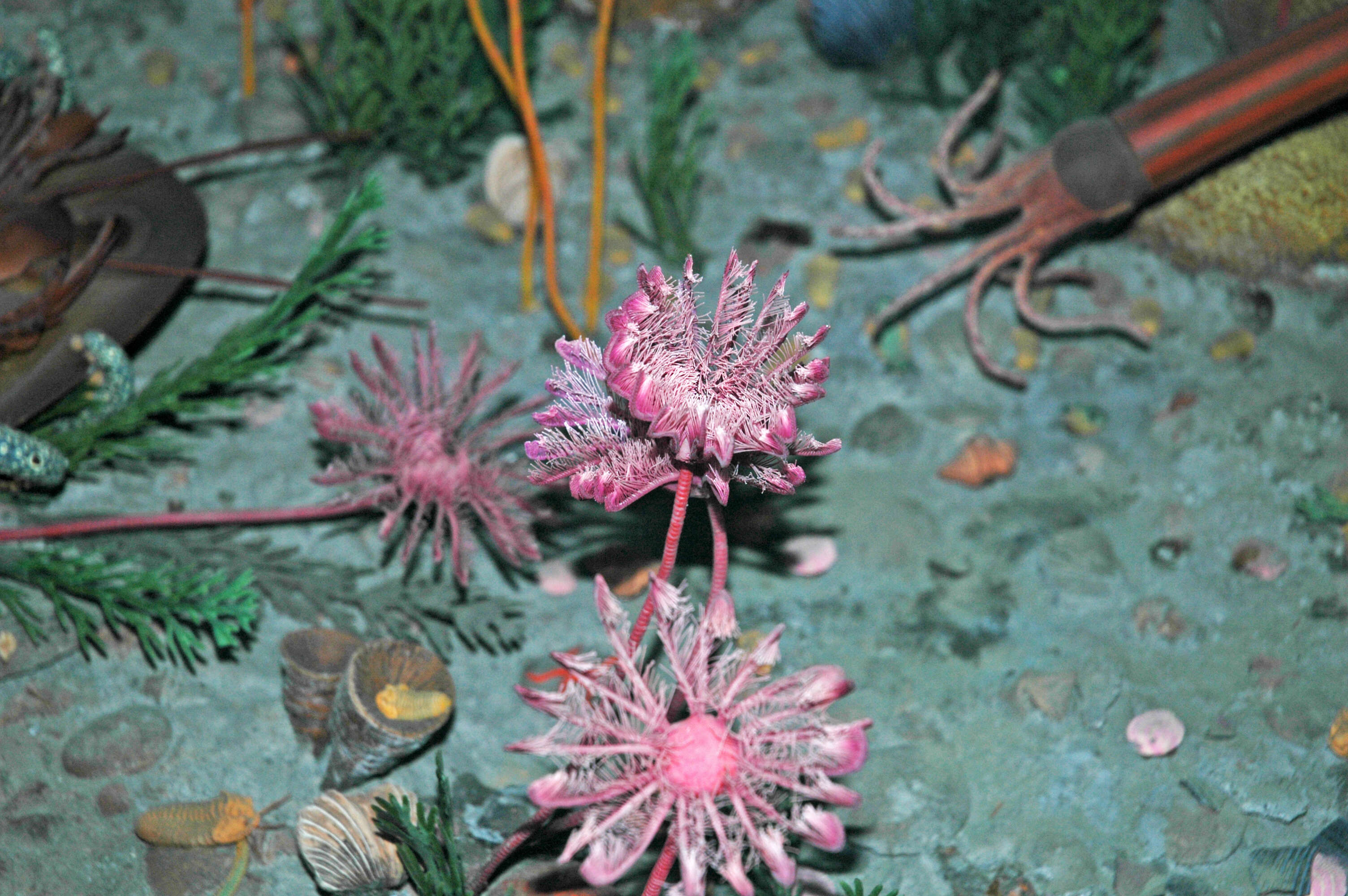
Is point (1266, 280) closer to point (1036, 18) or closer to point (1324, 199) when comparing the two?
point (1324, 199)

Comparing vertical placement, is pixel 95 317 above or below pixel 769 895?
above

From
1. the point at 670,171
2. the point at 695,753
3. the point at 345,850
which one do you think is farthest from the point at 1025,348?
the point at 345,850

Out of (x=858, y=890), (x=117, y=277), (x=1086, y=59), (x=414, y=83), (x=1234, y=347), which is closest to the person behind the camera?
(x=858, y=890)

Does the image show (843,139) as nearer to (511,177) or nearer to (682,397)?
(511,177)

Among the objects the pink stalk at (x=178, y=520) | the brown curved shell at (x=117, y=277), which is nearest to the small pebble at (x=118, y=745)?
the pink stalk at (x=178, y=520)

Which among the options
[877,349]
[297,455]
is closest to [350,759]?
[297,455]

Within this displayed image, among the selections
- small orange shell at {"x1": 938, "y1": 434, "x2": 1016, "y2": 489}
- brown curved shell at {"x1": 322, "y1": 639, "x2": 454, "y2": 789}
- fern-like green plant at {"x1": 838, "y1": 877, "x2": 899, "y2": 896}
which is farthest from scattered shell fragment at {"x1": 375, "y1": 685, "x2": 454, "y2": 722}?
small orange shell at {"x1": 938, "y1": 434, "x2": 1016, "y2": 489}
